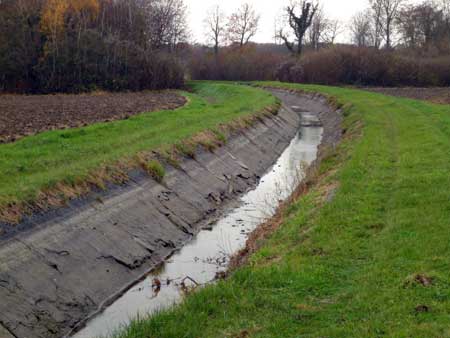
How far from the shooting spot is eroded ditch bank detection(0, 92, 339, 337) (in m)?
8.89

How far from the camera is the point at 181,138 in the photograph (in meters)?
18.7

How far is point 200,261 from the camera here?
11.9 metres

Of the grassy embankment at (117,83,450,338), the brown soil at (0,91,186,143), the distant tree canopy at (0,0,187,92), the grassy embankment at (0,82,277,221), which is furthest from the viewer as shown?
the distant tree canopy at (0,0,187,92)

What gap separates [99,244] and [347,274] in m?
5.46

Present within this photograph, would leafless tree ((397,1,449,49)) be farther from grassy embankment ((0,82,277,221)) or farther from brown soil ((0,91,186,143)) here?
grassy embankment ((0,82,277,221))

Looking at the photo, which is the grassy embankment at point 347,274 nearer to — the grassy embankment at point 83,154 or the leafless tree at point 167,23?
the grassy embankment at point 83,154

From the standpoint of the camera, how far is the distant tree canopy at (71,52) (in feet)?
146

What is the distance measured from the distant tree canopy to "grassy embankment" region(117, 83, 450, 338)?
36070 mm

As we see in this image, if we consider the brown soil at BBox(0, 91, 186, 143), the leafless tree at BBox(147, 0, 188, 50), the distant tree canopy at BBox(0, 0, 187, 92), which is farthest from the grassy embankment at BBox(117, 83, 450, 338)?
the leafless tree at BBox(147, 0, 188, 50)

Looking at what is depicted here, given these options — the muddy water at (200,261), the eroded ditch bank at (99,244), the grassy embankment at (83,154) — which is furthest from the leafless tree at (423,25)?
the eroded ditch bank at (99,244)

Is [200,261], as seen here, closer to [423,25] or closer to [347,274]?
[347,274]

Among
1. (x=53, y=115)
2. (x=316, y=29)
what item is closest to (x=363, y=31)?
(x=316, y=29)

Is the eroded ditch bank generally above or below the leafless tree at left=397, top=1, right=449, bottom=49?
below

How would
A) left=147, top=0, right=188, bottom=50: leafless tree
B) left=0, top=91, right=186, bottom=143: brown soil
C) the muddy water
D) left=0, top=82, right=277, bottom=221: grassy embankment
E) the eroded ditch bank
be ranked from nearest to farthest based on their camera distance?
the eroded ditch bank
the muddy water
left=0, top=82, right=277, bottom=221: grassy embankment
left=0, top=91, right=186, bottom=143: brown soil
left=147, top=0, right=188, bottom=50: leafless tree
